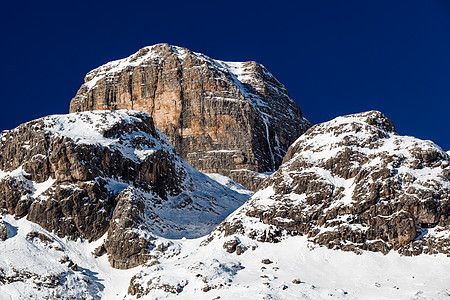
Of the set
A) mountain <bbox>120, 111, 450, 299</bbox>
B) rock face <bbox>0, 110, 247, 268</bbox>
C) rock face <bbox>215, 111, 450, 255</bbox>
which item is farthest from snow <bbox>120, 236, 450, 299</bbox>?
rock face <bbox>0, 110, 247, 268</bbox>

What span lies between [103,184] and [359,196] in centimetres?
5818

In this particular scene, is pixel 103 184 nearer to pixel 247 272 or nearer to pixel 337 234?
pixel 247 272

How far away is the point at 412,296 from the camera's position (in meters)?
116

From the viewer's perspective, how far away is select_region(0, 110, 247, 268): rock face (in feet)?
509

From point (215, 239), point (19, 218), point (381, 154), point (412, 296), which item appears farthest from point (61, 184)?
point (412, 296)

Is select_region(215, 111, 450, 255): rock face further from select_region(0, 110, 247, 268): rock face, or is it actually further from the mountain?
select_region(0, 110, 247, 268): rock face

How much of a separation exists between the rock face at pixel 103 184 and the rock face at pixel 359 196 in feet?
66.5

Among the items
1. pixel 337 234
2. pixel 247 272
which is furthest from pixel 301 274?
pixel 337 234

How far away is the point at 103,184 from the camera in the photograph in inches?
6398

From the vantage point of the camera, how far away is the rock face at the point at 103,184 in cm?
15500

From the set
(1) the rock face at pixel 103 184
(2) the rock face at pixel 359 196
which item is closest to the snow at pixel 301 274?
(2) the rock face at pixel 359 196

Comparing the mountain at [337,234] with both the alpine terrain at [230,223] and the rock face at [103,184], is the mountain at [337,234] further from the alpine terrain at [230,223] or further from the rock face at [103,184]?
the rock face at [103,184]

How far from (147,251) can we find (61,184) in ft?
88.1

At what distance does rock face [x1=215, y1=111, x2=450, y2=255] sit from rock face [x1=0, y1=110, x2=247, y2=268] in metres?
20.3
